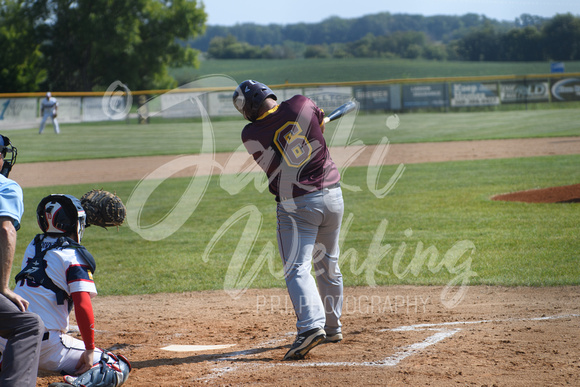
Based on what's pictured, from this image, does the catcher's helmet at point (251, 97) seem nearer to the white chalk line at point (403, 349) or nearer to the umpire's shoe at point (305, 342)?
the umpire's shoe at point (305, 342)

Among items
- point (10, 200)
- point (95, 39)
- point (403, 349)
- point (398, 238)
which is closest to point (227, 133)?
point (398, 238)

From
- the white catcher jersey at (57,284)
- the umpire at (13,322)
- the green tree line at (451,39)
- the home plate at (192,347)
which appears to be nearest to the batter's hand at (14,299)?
the umpire at (13,322)

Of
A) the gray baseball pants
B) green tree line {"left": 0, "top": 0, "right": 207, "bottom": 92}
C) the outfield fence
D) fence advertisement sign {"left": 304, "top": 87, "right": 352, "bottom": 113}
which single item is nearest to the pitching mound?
the gray baseball pants

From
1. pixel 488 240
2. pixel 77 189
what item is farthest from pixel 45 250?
pixel 77 189

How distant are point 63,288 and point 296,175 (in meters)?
1.90

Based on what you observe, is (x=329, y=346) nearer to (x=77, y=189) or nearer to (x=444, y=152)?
(x=77, y=189)

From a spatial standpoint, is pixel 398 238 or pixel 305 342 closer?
pixel 305 342

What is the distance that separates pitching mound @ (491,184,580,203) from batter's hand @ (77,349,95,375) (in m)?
9.55

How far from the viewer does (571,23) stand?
33219 mm

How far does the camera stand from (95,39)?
51.7 metres

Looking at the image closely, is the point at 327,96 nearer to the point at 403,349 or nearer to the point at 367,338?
the point at 367,338

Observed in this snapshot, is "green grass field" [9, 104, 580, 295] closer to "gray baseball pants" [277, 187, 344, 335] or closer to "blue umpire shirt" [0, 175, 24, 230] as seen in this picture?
"gray baseball pants" [277, 187, 344, 335]

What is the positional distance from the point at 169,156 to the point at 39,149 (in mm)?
6400

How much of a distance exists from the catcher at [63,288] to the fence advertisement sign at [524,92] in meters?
36.0
